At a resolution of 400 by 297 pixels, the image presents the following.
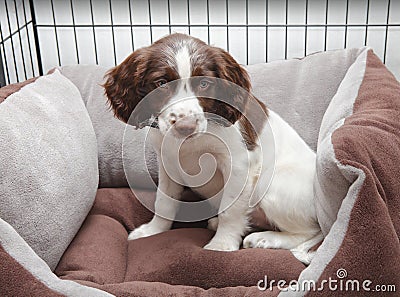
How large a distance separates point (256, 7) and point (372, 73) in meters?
1.00

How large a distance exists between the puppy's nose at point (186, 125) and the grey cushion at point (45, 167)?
40 centimetres

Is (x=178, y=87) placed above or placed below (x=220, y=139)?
above

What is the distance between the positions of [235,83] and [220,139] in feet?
0.55

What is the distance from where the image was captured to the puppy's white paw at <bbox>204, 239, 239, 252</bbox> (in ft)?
5.31

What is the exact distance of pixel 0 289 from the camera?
1.22 metres

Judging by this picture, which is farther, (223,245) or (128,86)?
(223,245)

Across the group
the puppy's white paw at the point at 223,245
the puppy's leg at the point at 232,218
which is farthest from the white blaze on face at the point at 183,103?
the puppy's white paw at the point at 223,245

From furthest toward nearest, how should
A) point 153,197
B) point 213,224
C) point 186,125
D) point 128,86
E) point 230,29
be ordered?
point 230,29 < point 153,197 < point 213,224 < point 128,86 < point 186,125

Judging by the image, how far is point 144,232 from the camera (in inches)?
71.1

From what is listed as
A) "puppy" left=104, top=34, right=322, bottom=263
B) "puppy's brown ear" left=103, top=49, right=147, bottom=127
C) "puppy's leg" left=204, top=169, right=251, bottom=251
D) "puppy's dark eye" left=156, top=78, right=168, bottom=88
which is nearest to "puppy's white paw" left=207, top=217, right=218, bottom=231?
"puppy" left=104, top=34, right=322, bottom=263

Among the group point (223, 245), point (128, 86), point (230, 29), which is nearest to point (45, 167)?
point (128, 86)

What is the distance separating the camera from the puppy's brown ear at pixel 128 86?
147 cm

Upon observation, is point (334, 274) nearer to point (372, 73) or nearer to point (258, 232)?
point (258, 232)

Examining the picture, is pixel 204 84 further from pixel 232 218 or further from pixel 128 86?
pixel 232 218
